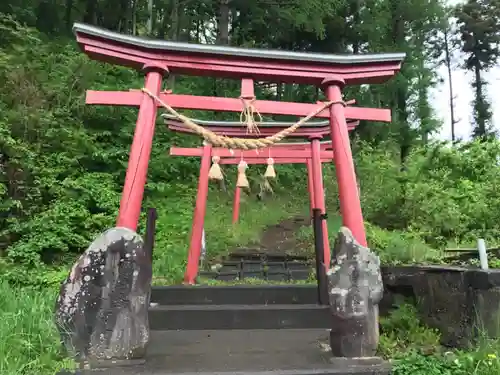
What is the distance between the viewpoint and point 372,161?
13961mm

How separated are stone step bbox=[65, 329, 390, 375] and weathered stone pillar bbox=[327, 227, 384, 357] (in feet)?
0.43

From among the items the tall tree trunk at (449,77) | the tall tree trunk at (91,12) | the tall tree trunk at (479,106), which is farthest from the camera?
the tall tree trunk at (449,77)

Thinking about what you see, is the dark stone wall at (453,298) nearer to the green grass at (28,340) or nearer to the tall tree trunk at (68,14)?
the green grass at (28,340)

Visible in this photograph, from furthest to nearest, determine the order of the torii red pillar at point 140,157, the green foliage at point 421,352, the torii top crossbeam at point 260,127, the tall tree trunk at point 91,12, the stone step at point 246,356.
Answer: the tall tree trunk at point 91,12
the torii top crossbeam at point 260,127
the torii red pillar at point 140,157
the stone step at point 246,356
the green foliage at point 421,352

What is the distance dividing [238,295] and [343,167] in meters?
2.27

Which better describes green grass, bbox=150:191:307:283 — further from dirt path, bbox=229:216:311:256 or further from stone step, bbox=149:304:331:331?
stone step, bbox=149:304:331:331

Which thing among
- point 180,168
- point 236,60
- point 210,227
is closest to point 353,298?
point 236,60

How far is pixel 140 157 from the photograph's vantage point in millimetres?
4117

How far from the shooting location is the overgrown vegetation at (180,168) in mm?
4449

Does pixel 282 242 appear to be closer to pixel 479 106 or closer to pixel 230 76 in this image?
pixel 230 76

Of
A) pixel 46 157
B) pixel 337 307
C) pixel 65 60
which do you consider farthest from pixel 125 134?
pixel 337 307

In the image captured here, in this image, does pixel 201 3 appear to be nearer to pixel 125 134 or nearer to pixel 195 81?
pixel 195 81

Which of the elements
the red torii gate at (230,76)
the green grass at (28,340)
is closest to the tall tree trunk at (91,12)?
the red torii gate at (230,76)

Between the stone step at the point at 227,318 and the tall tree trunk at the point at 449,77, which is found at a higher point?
the tall tree trunk at the point at 449,77
